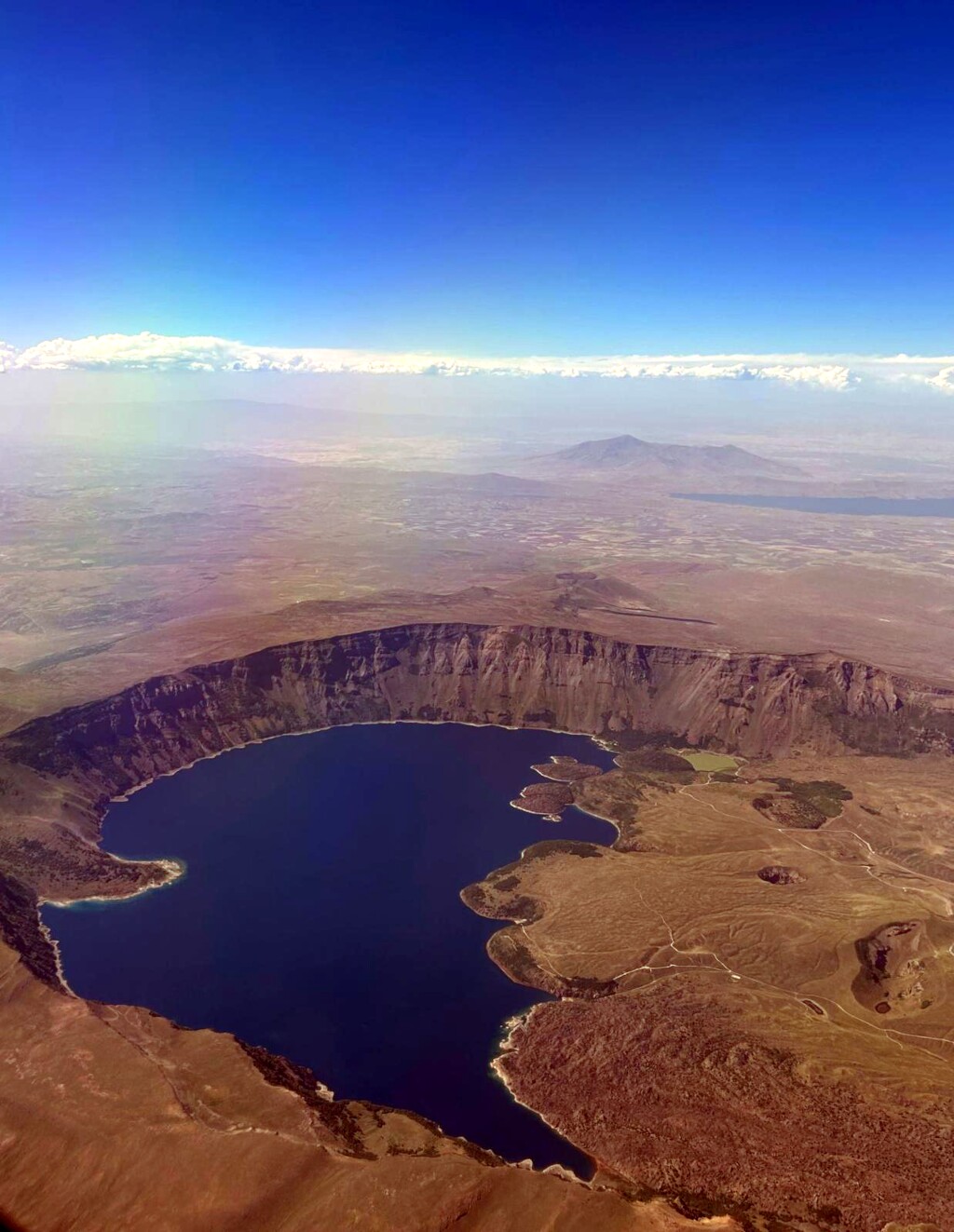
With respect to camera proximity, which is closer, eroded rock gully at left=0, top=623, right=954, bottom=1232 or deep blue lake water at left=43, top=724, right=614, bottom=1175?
eroded rock gully at left=0, top=623, right=954, bottom=1232

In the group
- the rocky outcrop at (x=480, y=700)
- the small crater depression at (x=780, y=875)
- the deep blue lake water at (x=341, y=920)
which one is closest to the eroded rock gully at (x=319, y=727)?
the rocky outcrop at (x=480, y=700)

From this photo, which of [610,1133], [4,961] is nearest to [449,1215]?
[610,1133]

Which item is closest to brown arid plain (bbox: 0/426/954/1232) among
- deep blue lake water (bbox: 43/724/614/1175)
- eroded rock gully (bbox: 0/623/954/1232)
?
eroded rock gully (bbox: 0/623/954/1232)

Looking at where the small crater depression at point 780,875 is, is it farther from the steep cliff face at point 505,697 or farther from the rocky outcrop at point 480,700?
the rocky outcrop at point 480,700

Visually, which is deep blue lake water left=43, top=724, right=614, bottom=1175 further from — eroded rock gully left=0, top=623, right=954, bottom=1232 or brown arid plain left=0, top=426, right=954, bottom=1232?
eroded rock gully left=0, top=623, right=954, bottom=1232

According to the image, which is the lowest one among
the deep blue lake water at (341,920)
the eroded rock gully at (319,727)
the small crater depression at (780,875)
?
the deep blue lake water at (341,920)

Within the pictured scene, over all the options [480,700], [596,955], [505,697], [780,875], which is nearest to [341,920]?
[596,955]
